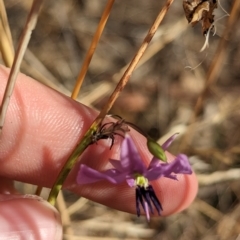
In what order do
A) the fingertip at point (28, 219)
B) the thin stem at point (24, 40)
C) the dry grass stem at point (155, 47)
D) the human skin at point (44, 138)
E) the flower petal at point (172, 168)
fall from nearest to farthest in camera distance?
the thin stem at point (24, 40) → the flower petal at point (172, 168) → the fingertip at point (28, 219) → the human skin at point (44, 138) → the dry grass stem at point (155, 47)

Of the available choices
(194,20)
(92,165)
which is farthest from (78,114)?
(194,20)

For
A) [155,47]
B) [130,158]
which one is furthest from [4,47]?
[155,47]

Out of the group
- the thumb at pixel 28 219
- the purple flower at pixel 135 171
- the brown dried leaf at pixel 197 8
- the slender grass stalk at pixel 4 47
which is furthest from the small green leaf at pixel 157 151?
the slender grass stalk at pixel 4 47

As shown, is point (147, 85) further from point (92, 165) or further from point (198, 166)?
point (92, 165)

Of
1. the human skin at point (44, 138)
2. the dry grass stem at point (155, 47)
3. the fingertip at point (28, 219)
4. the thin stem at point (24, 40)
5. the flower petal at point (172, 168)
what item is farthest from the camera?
the dry grass stem at point (155, 47)

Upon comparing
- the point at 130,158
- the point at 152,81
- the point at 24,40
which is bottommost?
the point at 152,81

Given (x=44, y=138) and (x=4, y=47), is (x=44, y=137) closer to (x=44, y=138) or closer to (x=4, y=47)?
(x=44, y=138)

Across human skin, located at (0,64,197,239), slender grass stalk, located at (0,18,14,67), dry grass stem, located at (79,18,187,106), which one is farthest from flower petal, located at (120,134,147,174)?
dry grass stem, located at (79,18,187,106)

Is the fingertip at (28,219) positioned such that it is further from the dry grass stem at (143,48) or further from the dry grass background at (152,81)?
the dry grass background at (152,81)
